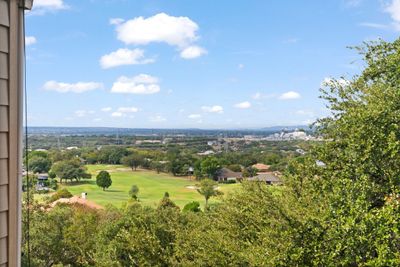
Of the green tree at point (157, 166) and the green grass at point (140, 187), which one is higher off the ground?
the green tree at point (157, 166)

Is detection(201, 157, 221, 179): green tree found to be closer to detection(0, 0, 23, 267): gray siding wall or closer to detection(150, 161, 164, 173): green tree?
detection(150, 161, 164, 173): green tree

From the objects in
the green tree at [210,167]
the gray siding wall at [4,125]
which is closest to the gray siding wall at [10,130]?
the gray siding wall at [4,125]

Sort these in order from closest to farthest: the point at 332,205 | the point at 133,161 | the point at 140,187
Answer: the point at 332,205, the point at 140,187, the point at 133,161

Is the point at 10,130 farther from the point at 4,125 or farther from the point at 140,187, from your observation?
the point at 140,187

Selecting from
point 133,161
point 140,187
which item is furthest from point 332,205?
point 133,161

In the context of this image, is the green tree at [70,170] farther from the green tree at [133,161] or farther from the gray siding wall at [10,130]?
the gray siding wall at [10,130]

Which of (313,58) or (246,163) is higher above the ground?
(313,58)

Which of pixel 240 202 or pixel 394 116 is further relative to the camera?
pixel 240 202

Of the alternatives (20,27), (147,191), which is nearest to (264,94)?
(147,191)

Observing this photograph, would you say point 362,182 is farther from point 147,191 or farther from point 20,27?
point 147,191
